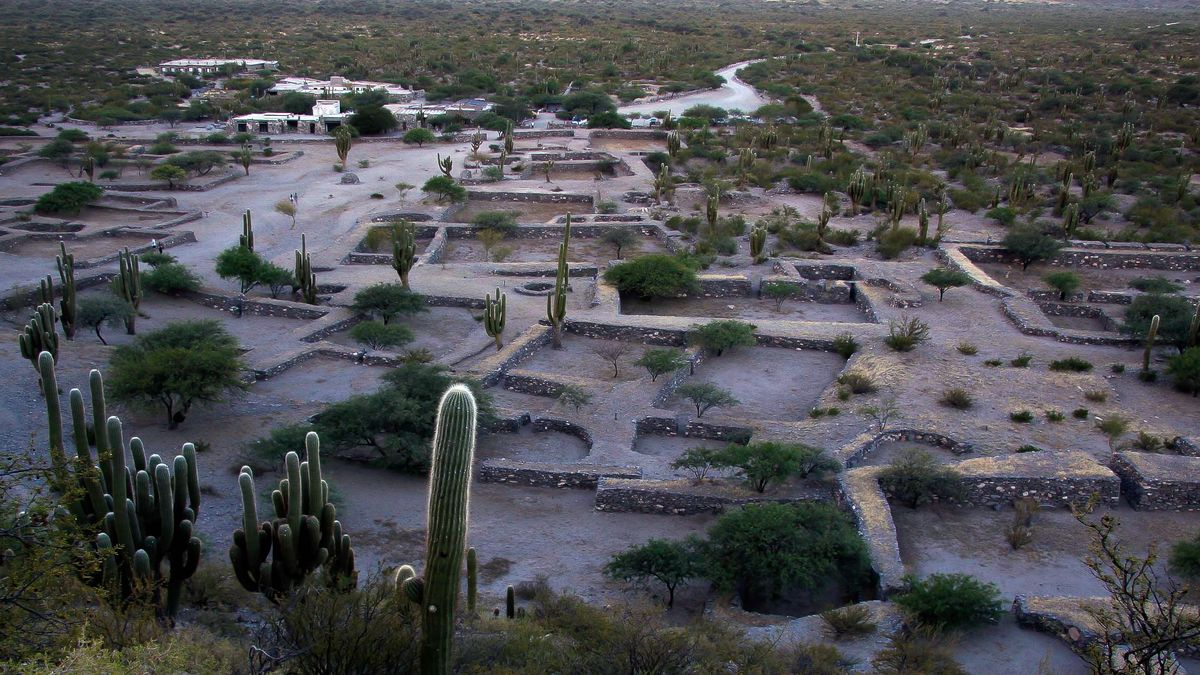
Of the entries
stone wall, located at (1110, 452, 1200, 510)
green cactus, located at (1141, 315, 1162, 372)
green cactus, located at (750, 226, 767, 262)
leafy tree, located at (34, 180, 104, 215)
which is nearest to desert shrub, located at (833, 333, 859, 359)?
green cactus, located at (1141, 315, 1162, 372)

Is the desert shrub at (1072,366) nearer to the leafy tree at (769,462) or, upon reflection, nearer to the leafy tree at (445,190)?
the leafy tree at (769,462)

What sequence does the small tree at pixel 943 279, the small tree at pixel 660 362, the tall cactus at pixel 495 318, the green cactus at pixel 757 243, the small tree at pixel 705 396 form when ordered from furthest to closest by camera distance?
the green cactus at pixel 757 243 → the small tree at pixel 943 279 → the tall cactus at pixel 495 318 → the small tree at pixel 660 362 → the small tree at pixel 705 396

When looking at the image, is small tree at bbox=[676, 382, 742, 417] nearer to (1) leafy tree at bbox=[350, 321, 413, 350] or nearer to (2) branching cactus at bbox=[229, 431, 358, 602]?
(1) leafy tree at bbox=[350, 321, 413, 350]

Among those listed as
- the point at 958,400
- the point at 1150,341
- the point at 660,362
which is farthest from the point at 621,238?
the point at 1150,341

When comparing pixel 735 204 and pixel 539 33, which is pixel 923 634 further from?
pixel 539 33

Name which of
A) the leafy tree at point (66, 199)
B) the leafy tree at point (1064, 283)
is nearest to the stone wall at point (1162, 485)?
the leafy tree at point (1064, 283)
